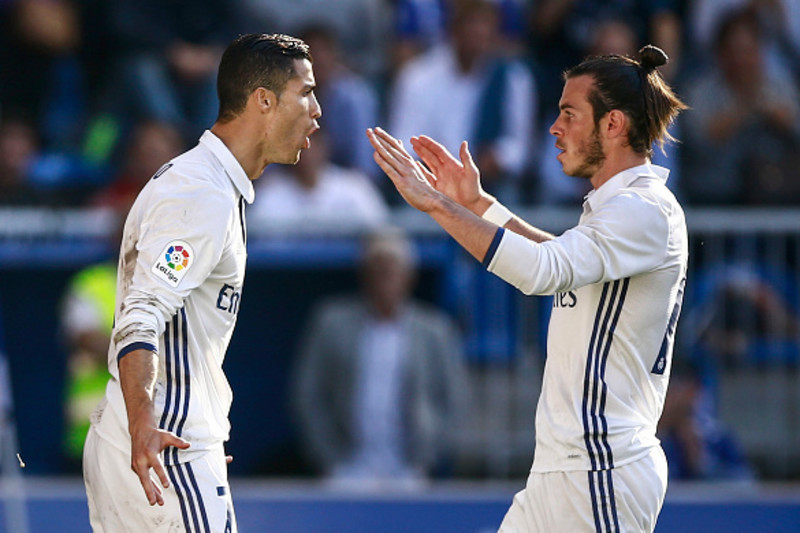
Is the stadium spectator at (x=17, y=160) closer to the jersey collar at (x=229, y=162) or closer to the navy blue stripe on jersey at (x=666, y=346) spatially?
the jersey collar at (x=229, y=162)

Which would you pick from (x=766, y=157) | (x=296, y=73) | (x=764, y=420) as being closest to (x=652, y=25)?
(x=766, y=157)

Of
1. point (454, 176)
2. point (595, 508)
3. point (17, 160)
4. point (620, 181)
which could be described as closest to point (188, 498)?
point (595, 508)

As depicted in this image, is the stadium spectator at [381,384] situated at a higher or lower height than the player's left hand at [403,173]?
lower

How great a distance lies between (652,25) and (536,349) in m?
2.83

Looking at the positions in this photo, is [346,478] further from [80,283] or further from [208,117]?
[208,117]

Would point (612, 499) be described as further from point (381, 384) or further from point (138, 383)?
point (381, 384)

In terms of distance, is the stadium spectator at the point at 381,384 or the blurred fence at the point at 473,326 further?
the blurred fence at the point at 473,326

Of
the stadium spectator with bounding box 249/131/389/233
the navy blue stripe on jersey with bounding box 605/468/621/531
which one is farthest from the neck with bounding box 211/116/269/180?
the stadium spectator with bounding box 249/131/389/233

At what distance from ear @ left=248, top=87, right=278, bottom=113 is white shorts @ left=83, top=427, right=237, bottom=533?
4.16 ft

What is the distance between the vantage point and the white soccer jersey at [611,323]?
473 centimetres

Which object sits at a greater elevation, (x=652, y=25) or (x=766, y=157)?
(x=652, y=25)

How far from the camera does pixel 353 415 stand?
9.11 meters

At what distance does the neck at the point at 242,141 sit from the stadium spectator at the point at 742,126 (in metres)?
5.58

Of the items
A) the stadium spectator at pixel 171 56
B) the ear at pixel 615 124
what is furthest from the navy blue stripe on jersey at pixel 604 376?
the stadium spectator at pixel 171 56
